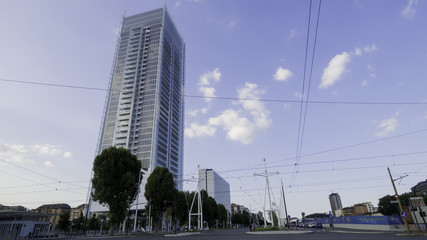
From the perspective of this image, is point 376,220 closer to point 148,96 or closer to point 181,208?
point 181,208

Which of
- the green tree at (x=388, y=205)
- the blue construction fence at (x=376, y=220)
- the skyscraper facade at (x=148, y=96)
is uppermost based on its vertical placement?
the skyscraper facade at (x=148, y=96)

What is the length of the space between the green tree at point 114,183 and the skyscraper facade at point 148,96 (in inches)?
2707

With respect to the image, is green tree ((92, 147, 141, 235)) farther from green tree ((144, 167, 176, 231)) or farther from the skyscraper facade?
the skyscraper facade

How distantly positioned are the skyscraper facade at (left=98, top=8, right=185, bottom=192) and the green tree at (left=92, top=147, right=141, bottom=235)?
68764mm

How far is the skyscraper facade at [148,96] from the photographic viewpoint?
113m

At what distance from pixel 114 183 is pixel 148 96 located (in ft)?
301

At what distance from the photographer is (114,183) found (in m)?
34.8

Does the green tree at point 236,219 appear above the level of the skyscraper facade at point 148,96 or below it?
below

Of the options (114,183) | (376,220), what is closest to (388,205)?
(376,220)

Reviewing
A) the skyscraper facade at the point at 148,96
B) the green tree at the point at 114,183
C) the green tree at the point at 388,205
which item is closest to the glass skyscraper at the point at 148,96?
the skyscraper facade at the point at 148,96

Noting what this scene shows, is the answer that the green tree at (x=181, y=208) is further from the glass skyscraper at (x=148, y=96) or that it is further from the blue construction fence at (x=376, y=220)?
the glass skyscraper at (x=148, y=96)

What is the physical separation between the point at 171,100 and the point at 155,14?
56382mm

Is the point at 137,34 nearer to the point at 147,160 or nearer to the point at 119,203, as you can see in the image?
the point at 147,160

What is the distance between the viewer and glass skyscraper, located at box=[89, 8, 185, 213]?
371 ft
